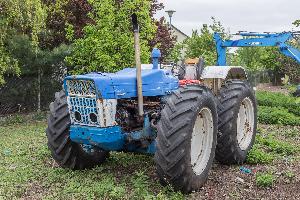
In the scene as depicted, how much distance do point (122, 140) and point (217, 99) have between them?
1.93 metres

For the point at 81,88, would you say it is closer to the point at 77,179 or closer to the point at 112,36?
the point at 77,179

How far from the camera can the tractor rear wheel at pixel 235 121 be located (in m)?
7.63

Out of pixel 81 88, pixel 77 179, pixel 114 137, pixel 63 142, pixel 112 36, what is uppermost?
pixel 112 36

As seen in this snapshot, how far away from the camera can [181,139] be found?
20.0ft

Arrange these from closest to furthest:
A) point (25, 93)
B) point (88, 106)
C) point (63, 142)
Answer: point (88, 106) < point (63, 142) < point (25, 93)

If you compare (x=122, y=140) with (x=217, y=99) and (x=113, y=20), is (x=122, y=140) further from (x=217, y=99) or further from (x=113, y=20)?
(x=113, y=20)

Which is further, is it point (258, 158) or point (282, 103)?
point (282, 103)

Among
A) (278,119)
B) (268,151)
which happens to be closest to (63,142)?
(268,151)

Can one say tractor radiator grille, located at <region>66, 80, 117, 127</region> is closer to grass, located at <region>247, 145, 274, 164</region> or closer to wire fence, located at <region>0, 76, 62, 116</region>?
grass, located at <region>247, 145, 274, 164</region>

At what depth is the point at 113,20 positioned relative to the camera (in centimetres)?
1417

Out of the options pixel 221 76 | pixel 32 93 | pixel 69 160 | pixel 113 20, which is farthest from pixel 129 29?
pixel 69 160

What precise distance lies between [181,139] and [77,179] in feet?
6.03

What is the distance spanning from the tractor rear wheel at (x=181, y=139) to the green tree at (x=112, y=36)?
756 cm

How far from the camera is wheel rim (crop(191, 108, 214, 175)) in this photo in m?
6.89
